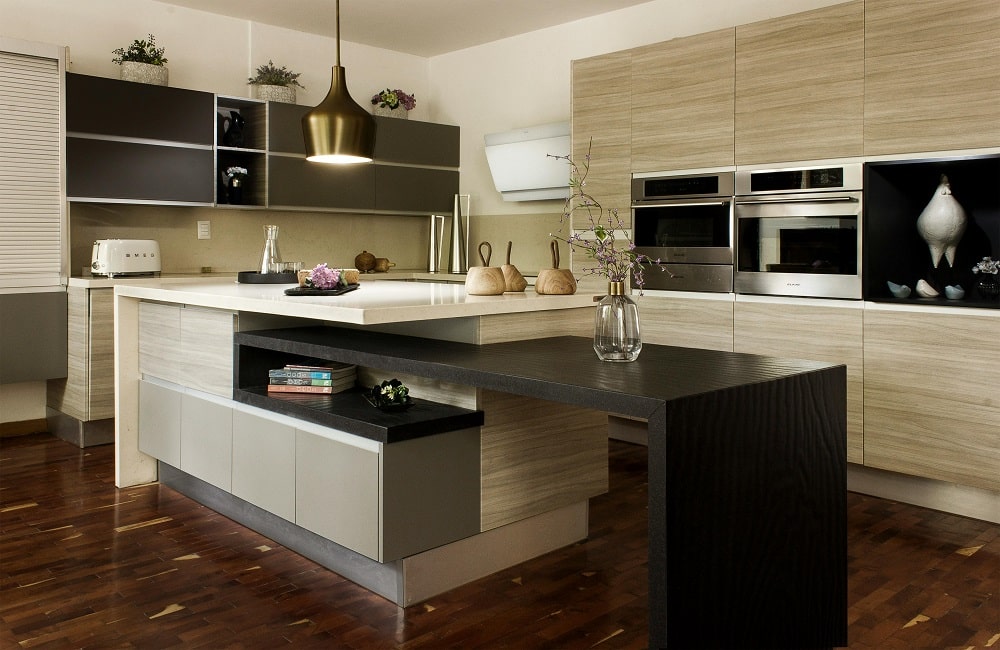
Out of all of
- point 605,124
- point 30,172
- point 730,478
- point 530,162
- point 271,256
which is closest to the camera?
point 730,478

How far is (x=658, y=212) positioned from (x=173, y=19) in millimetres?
3206

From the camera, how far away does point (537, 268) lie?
5797mm

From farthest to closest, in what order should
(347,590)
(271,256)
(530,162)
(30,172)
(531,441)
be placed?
(530,162) < (30,172) < (271,256) < (531,441) < (347,590)

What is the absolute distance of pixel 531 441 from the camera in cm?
276

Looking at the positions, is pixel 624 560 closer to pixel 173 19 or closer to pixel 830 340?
pixel 830 340

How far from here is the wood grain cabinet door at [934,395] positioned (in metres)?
3.13

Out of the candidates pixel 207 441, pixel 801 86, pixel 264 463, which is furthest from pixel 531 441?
pixel 801 86

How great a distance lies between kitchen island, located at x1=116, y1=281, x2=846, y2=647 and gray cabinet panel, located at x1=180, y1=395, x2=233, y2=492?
0.06ft

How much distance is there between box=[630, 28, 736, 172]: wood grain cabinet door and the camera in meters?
3.96

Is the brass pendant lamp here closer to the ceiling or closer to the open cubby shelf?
the open cubby shelf

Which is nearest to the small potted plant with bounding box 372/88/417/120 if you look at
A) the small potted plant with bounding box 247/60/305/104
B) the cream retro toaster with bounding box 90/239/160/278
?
the small potted plant with bounding box 247/60/305/104

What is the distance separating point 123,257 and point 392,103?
2.26 m

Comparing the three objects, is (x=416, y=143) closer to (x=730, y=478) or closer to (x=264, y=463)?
(x=264, y=463)

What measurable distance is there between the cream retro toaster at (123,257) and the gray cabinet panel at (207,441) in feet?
4.77
